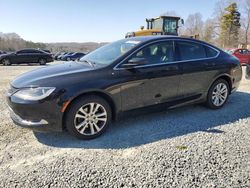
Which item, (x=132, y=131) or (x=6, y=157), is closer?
(x=6, y=157)

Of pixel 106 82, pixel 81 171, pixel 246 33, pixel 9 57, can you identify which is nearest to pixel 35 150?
pixel 81 171

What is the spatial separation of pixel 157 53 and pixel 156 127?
1.31 meters

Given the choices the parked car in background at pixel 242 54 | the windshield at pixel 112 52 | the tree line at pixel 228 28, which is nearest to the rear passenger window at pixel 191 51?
the windshield at pixel 112 52

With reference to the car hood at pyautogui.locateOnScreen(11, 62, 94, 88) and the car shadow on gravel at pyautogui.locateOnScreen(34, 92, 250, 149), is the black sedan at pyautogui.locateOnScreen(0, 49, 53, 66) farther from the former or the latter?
the car shadow on gravel at pyautogui.locateOnScreen(34, 92, 250, 149)

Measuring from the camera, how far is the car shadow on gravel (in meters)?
3.31

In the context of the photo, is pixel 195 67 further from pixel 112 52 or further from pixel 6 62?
pixel 6 62

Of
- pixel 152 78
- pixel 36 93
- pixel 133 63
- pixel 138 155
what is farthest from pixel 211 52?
pixel 36 93

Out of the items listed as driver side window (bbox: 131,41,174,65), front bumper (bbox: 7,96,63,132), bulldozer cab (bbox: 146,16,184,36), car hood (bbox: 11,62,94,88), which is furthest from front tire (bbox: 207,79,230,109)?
bulldozer cab (bbox: 146,16,184,36)

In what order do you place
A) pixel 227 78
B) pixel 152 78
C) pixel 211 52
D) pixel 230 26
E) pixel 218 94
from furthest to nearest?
1. pixel 230 26
2. pixel 227 78
3. pixel 218 94
4. pixel 211 52
5. pixel 152 78

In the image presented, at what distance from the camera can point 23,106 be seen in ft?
10.1

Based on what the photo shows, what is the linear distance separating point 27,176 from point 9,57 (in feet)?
63.8

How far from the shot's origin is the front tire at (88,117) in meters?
3.24

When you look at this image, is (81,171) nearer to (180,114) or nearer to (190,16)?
(180,114)

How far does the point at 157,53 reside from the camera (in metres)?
3.96
